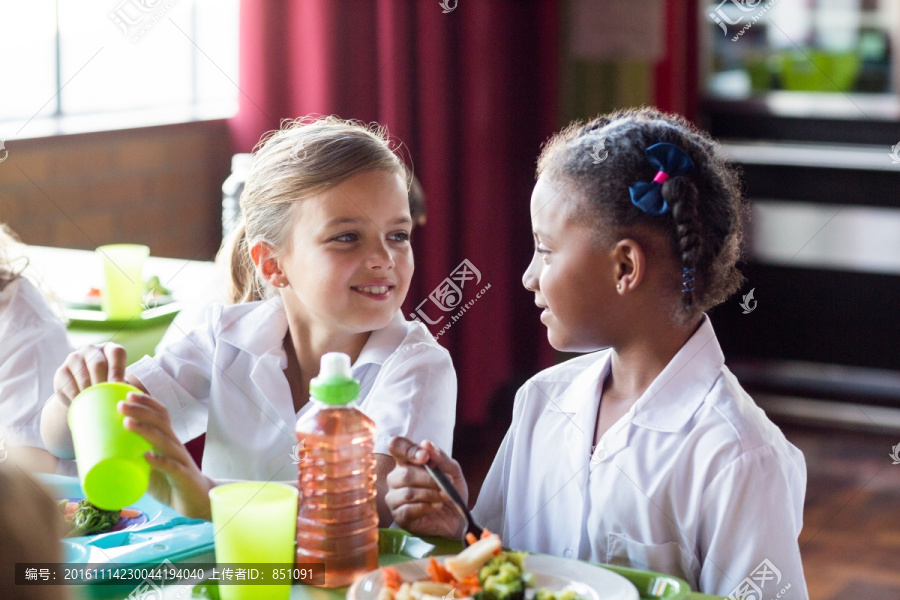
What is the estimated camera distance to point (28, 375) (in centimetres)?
158

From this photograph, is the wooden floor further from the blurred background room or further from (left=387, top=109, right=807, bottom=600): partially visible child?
(left=387, top=109, right=807, bottom=600): partially visible child

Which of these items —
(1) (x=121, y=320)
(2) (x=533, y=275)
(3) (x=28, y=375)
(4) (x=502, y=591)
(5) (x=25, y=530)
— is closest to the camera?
(5) (x=25, y=530)

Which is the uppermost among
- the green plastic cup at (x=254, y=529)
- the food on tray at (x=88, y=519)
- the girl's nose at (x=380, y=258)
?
the girl's nose at (x=380, y=258)

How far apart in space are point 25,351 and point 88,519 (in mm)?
588

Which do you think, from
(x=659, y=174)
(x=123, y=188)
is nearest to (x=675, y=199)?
(x=659, y=174)

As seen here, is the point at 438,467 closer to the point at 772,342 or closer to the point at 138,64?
the point at 138,64

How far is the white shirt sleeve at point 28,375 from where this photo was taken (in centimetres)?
156

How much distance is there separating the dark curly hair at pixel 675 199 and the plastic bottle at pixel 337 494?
1.36ft

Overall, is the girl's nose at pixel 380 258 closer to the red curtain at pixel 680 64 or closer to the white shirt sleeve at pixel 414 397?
the white shirt sleeve at pixel 414 397

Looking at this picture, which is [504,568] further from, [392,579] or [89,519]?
[89,519]

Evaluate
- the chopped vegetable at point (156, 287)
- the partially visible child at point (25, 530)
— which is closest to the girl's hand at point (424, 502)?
the partially visible child at point (25, 530)

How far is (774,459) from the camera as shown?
3.58 ft

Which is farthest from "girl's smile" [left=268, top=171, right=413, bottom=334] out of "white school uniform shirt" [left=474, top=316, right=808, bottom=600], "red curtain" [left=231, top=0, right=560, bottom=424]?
"red curtain" [left=231, top=0, right=560, bottom=424]

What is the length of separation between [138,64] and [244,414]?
186 cm
